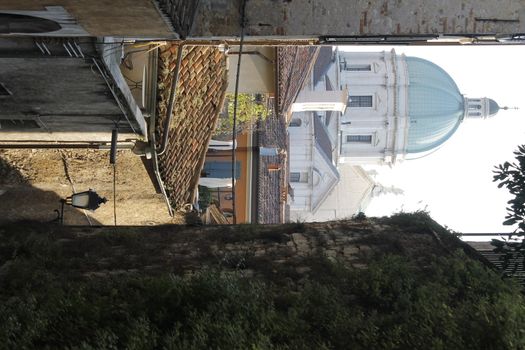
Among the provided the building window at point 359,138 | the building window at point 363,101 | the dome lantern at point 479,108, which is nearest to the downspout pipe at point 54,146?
the building window at point 363,101

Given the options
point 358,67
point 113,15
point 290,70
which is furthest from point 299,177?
point 113,15

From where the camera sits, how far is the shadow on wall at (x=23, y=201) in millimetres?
10703

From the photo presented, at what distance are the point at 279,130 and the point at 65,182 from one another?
1731 centimetres

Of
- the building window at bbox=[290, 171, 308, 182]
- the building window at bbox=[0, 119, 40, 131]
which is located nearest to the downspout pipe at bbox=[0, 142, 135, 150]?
the building window at bbox=[0, 119, 40, 131]

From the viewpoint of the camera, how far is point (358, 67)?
55.8 metres

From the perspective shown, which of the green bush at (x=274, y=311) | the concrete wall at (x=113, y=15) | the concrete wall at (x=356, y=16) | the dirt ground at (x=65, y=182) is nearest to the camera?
the green bush at (x=274, y=311)

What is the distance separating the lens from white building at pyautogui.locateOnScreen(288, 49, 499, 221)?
53594mm

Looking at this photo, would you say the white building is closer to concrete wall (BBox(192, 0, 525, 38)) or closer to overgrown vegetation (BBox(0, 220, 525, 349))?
concrete wall (BBox(192, 0, 525, 38))

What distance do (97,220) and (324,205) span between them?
4487cm

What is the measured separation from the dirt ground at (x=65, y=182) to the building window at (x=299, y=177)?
127ft

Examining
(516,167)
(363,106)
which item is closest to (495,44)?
(516,167)

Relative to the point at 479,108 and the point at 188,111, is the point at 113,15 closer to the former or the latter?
the point at 188,111

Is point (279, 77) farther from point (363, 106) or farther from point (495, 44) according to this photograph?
point (363, 106)

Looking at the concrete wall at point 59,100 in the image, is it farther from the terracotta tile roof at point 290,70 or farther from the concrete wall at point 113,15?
the terracotta tile roof at point 290,70
